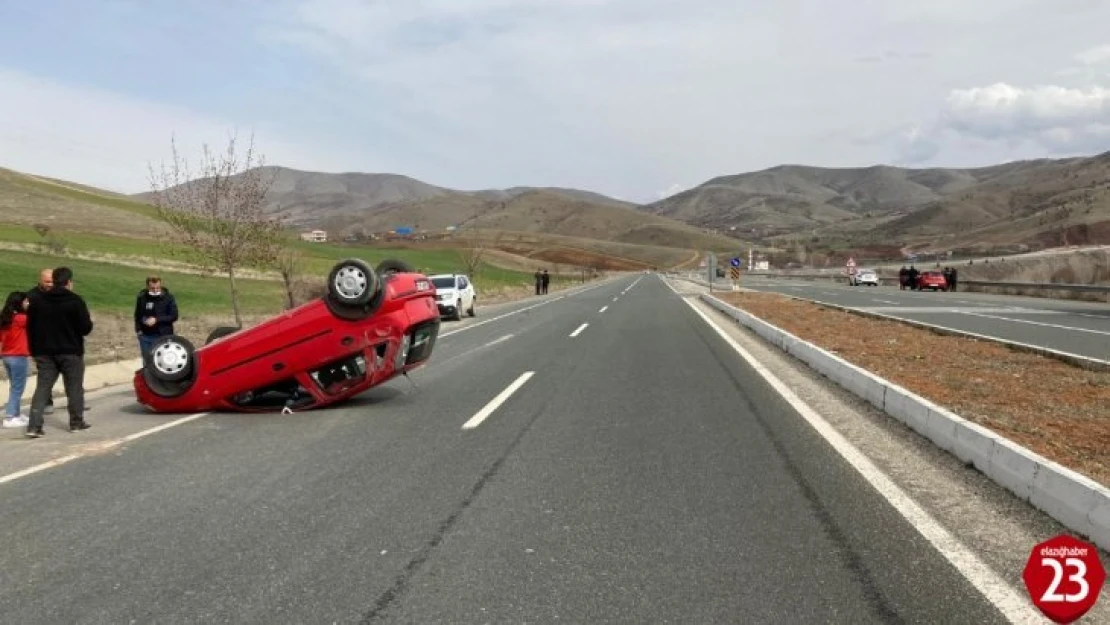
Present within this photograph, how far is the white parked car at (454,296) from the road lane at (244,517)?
1731cm

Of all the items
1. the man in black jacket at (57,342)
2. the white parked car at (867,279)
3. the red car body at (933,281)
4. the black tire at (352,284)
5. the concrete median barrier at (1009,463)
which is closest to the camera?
the concrete median barrier at (1009,463)

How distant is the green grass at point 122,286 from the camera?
26828mm

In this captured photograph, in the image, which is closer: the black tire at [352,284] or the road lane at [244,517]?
the road lane at [244,517]

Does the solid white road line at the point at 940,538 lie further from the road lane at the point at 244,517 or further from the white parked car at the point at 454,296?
the white parked car at the point at 454,296

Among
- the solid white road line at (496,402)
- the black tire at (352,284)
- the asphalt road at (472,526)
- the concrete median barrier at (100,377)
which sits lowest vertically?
the concrete median barrier at (100,377)

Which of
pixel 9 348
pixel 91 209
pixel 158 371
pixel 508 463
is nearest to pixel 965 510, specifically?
pixel 508 463

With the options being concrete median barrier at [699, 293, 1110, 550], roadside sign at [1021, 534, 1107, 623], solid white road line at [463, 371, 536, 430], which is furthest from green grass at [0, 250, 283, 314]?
roadside sign at [1021, 534, 1107, 623]

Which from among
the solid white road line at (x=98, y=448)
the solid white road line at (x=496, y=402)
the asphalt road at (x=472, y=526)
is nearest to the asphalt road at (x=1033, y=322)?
the solid white road line at (x=496, y=402)

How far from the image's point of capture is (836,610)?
3543mm

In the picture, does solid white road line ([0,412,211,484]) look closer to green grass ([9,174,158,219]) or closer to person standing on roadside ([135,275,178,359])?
person standing on roadside ([135,275,178,359])

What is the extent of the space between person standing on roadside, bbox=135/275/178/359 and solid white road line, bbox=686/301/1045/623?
8.64 m

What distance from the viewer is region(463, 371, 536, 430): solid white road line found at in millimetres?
8000

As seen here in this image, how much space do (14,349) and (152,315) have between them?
2100 millimetres

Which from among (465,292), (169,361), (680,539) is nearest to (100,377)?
(169,361)
